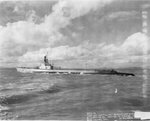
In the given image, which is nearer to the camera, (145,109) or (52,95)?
(145,109)

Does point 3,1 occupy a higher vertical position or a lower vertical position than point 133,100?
higher

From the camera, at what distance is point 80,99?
21.1 ft

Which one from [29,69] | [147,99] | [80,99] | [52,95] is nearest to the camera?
[147,99]

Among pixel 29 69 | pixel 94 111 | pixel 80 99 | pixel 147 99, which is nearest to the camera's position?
pixel 94 111

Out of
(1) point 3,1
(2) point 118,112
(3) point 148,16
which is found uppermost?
(1) point 3,1

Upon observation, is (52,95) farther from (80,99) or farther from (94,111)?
(94,111)

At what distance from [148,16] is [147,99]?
230 cm

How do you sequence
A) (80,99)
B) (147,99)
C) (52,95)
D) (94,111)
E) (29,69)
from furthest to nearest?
(29,69), (52,95), (80,99), (147,99), (94,111)

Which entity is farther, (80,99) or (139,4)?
(80,99)

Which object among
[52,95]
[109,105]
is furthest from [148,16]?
[52,95]

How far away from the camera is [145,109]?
568 centimetres

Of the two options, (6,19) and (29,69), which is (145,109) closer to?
(6,19)

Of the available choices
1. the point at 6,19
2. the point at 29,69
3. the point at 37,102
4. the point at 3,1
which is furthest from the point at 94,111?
the point at 29,69

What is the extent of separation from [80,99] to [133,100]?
157 cm
